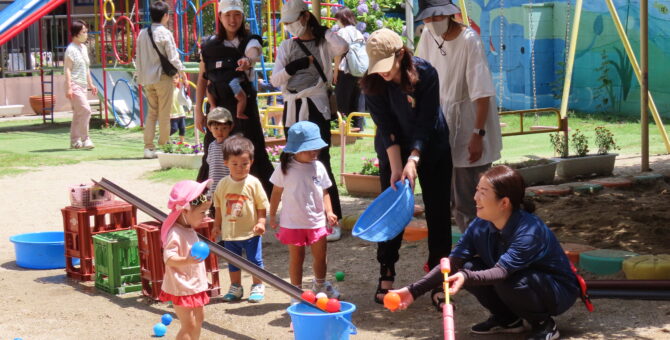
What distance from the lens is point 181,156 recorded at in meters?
13.2

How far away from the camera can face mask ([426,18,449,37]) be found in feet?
21.9

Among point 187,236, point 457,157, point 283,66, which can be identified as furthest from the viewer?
point 283,66

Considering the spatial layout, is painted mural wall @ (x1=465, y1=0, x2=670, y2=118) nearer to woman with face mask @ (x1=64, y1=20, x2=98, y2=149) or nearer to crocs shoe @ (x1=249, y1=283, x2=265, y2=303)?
woman with face mask @ (x1=64, y1=20, x2=98, y2=149)

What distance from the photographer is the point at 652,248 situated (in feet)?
25.0

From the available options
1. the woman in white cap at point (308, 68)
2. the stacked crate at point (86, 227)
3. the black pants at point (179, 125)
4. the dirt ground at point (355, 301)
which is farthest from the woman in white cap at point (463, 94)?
the black pants at point (179, 125)

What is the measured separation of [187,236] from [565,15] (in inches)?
570

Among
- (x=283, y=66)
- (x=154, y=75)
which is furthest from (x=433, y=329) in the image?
(x=154, y=75)

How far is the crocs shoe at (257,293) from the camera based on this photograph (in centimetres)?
699

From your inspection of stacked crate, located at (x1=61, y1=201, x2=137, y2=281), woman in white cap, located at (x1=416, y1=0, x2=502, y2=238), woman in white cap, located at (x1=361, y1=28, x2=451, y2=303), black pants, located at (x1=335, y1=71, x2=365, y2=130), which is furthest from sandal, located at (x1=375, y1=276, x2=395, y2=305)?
black pants, located at (x1=335, y1=71, x2=365, y2=130)

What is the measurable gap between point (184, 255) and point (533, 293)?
190 cm

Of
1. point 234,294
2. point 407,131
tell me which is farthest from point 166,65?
point 407,131

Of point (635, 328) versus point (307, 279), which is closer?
point (635, 328)

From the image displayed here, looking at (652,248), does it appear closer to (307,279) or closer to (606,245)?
(606,245)

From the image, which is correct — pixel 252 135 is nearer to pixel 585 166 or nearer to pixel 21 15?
pixel 585 166
